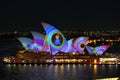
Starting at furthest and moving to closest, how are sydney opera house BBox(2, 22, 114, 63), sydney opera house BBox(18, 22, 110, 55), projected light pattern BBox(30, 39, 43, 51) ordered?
projected light pattern BBox(30, 39, 43, 51) → sydney opera house BBox(18, 22, 110, 55) → sydney opera house BBox(2, 22, 114, 63)

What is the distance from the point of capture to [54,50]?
43.2 meters

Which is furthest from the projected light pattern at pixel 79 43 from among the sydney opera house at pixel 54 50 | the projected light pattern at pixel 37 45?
the projected light pattern at pixel 37 45

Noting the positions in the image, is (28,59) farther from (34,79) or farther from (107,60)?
(34,79)

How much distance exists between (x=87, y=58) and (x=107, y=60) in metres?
2.05

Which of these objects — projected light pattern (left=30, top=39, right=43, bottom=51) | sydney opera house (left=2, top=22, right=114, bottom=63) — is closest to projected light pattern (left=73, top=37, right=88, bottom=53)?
sydney opera house (left=2, top=22, right=114, bottom=63)

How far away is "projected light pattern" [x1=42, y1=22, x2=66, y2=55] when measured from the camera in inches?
1663

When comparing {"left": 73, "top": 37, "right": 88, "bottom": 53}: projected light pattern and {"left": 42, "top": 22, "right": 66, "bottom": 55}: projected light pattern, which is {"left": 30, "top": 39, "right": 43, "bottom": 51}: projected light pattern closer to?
{"left": 42, "top": 22, "right": 66, "bottom": 55}: projected light pattern

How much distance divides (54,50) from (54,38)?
1.29 metres

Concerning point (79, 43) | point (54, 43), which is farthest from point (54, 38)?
point (79, 43)

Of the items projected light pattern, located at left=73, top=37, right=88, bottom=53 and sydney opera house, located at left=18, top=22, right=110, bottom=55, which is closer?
sydney opera house, located at left=18, top=22, right=110, bottom=55

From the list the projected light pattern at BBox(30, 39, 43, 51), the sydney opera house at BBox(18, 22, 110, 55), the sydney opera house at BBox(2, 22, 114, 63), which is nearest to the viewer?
the sydney opera house at BBox(2, 22, 114, 63)

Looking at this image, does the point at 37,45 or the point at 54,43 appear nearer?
the point at 54,43

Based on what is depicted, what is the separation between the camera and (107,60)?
134 feet

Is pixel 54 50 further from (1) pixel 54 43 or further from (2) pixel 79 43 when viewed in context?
(2) pixel 79 43
